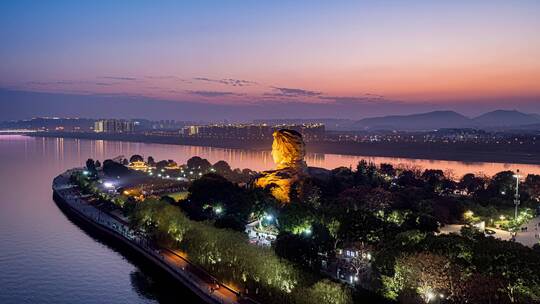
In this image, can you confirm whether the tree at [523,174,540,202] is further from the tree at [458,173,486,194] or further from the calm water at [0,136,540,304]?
the calm water at [0,136,540,304]

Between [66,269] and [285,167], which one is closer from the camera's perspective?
[66,269]

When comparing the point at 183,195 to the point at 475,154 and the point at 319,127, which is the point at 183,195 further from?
the point at 319,127

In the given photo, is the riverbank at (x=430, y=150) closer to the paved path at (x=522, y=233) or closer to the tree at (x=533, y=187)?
the tree at (x=533, y=187)

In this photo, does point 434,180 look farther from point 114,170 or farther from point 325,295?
point 114,170

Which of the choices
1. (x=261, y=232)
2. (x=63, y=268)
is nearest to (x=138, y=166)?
(x=261, y=232)

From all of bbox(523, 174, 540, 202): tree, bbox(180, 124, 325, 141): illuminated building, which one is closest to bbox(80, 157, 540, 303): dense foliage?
bbox(523, 174, 540, 202): tree

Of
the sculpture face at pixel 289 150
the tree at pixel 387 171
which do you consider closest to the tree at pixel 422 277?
the sculpture face at pixel 289 150

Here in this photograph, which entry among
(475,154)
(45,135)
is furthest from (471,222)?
(45,135)
